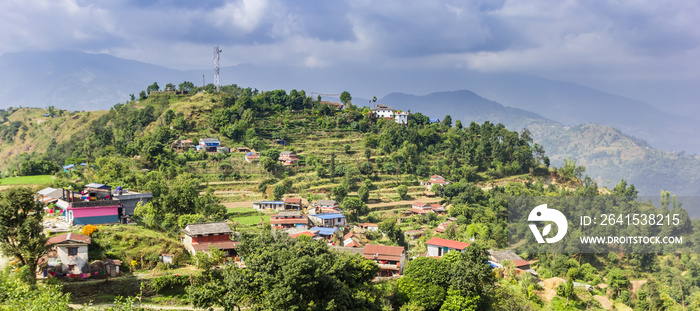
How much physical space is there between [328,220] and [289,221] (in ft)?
8.96

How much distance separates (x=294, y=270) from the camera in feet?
44.2

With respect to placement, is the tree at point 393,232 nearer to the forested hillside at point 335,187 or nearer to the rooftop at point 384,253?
the forested hillside at point 335,187

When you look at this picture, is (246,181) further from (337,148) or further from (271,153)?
(337,148)

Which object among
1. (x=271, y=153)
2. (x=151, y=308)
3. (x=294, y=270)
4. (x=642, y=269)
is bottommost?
(x=642, y=269)

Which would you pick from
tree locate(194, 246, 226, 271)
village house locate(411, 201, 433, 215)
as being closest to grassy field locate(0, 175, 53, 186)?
tree locate(194, 246, 226, 271)

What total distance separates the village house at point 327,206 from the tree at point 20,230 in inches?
790

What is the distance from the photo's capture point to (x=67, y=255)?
15.2 metres

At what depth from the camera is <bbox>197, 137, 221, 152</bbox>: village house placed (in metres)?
40.8

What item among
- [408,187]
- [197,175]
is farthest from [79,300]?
[408,187]

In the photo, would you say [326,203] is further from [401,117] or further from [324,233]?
[401,117]

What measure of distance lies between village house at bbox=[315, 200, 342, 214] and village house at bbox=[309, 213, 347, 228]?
1252 millimetres

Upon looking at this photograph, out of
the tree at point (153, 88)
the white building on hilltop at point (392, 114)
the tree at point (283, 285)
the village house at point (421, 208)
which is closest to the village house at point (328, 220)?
the village house at point (421, 208)

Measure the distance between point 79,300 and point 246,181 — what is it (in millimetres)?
23379

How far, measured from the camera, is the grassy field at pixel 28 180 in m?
29.3
